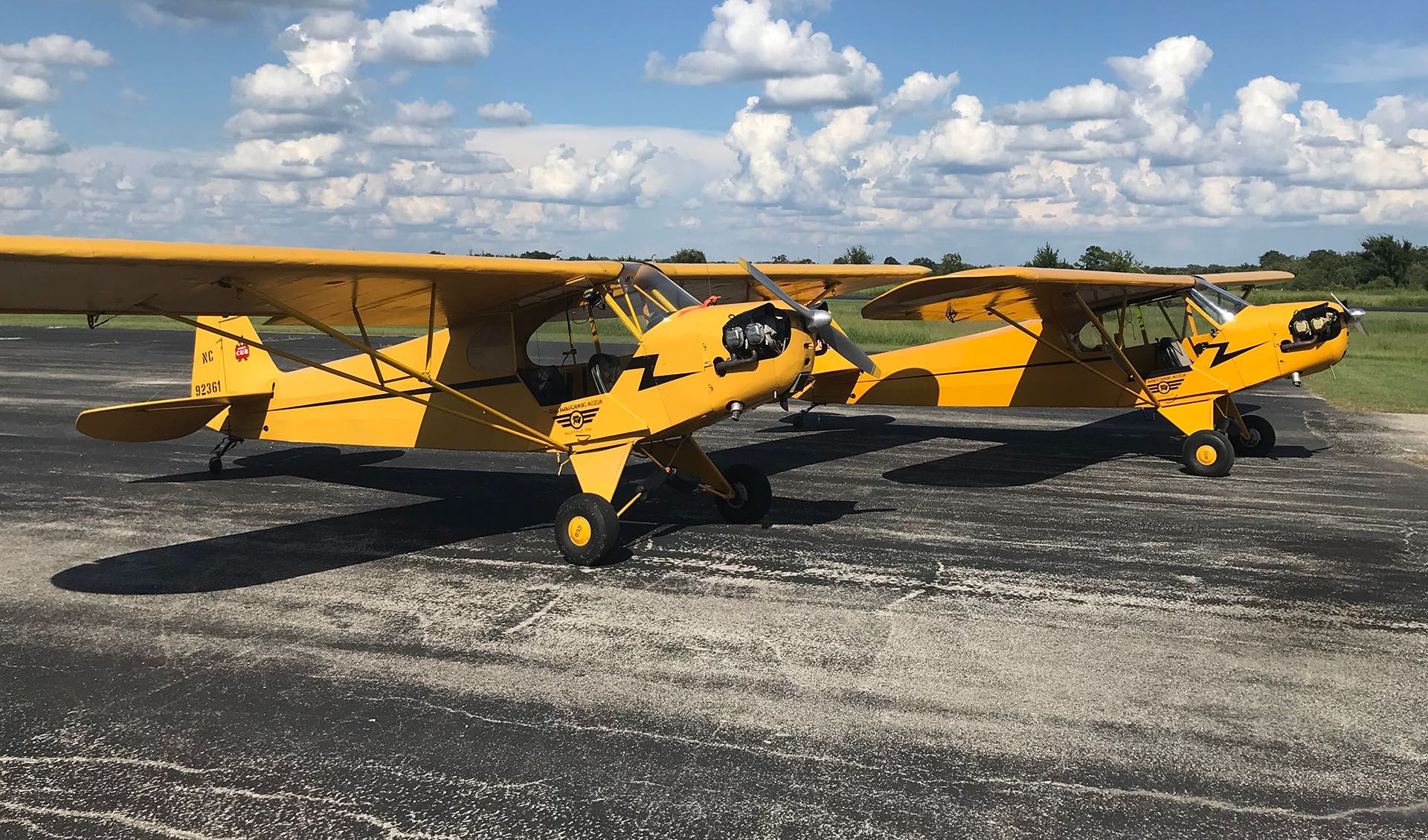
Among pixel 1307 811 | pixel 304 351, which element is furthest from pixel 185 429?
pixel 304 351

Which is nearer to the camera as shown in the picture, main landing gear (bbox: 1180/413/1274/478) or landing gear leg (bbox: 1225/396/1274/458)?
main landing gear (bbox: 1180/413/1274/478)

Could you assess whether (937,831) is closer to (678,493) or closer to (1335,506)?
(678,493)

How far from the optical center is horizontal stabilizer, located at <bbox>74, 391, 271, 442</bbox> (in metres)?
10.6

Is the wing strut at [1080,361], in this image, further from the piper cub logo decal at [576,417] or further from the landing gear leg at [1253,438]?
the piper cub logo decal at [576,417]

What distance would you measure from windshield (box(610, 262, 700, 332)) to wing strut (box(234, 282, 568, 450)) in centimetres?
143

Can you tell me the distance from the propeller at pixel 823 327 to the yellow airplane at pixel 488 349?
0.08 ft

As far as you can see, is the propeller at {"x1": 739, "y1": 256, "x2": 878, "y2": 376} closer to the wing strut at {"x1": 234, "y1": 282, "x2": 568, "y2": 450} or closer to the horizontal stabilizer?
the wing strut at {"x1": 234, "y1": 282, "x2": 568, "y2": 450}

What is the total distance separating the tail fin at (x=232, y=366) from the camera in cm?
1168

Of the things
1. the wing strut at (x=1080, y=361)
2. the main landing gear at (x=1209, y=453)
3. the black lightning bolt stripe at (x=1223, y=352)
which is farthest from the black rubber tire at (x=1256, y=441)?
the wing strut at (x=1080, y=361)

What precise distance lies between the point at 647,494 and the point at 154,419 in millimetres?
6046

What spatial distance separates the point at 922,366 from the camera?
1497cm

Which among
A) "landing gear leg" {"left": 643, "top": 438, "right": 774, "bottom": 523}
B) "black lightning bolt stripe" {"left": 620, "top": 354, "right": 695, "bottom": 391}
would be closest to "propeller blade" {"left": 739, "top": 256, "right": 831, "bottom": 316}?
"black lightning bolt stripe" {"left": 620, "top": 354, "right": 695, "bottom": 391}

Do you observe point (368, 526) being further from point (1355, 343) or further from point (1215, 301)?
point (1355, 343)

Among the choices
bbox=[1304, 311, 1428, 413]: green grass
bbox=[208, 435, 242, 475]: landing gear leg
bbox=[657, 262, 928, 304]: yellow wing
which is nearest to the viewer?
bbox=[657, 262, 928, 304]: yellow wing
